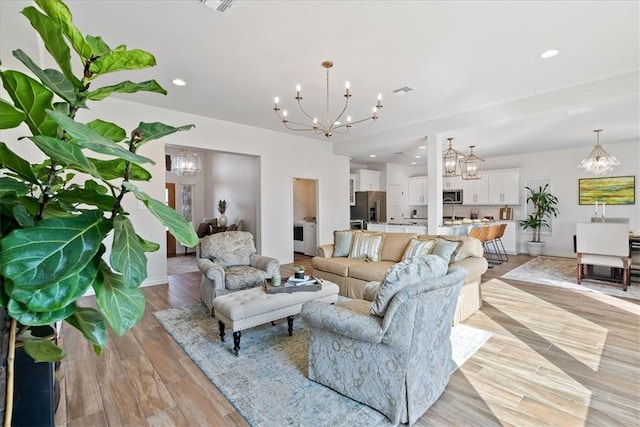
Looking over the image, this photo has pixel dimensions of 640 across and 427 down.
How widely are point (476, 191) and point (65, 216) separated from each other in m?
9.61

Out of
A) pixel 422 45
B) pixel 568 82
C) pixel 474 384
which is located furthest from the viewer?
pixel 568 82

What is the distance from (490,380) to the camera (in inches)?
89.2

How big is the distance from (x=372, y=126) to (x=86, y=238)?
234 inches

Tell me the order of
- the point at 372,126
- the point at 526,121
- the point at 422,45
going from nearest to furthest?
the point at 422,45 < the point at 526,121 < the point at 372,126

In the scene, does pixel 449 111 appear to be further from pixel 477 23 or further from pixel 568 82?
pixel 477 23

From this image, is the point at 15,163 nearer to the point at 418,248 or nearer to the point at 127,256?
the point at 127,256

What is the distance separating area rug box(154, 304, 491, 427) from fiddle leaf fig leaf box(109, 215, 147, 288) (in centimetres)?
167

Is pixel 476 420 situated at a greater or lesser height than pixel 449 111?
lesser

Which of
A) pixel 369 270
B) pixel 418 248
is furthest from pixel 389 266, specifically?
pixel 418 248

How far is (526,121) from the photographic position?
4.86 m

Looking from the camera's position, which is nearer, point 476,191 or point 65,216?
point 65,216

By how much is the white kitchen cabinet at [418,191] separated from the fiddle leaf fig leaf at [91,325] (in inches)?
384

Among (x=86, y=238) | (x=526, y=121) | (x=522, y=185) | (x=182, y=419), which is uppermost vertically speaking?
(x=526, y=121)

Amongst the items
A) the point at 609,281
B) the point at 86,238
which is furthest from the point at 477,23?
the point at 609,281
